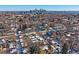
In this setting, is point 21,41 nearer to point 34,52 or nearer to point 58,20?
point 34,52

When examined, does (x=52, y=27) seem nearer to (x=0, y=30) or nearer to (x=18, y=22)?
(x=18, y=22)

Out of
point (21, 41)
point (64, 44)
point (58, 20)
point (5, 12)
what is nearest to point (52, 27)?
point (58, 20)

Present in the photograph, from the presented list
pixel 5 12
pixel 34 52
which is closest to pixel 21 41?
pixel 34 52

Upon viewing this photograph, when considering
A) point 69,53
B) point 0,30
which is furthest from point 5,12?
point 69,53

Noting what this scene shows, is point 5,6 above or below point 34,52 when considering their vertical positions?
above

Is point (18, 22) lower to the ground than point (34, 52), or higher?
higher

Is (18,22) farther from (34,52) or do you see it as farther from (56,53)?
(56,53)
